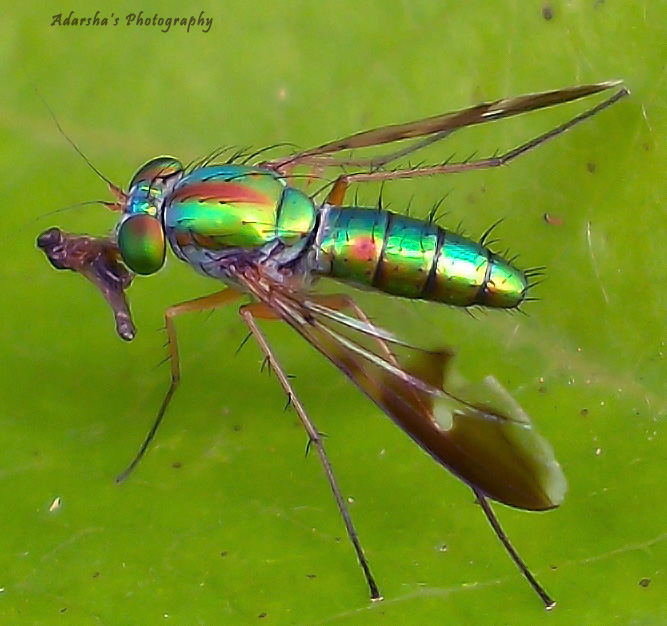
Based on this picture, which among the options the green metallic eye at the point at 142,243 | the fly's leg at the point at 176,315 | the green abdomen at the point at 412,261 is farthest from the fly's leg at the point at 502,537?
the green metallic eye at the point at 142,243

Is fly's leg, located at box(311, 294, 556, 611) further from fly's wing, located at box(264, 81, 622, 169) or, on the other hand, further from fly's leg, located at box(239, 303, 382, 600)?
fly's wing, located at box(264, 81, 622, 169)

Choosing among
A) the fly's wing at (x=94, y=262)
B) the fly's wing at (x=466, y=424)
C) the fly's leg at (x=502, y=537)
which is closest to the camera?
the fly's wing at (x=466, y=424)

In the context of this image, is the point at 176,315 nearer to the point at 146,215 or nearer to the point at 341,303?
the point at 146,215

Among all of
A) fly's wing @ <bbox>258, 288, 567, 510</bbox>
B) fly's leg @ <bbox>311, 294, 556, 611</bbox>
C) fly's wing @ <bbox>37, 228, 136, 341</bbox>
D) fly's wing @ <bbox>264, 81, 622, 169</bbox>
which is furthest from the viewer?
fly's wing @ <bbox>37, 228, 136, 341</bbox>

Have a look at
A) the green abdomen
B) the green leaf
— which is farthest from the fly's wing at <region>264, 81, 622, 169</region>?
the green abdomen

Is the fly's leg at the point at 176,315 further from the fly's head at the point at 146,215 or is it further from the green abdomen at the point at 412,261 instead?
the green abdomen at the point at 412,261

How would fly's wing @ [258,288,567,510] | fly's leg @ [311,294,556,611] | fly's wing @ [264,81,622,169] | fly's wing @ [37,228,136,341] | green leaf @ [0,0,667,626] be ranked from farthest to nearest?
fly's wing @ [37,228,136,341]
fly's wing @ [264,81,622,169]
green leaf @ [0,0,667,626]
fly's leg @ [311,294,556,611]
fly's wing @ [258,288,567,510]

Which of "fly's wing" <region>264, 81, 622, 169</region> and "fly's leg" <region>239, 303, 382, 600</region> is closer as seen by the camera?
"fly's leg" <region>239, 303, 382, 600</region>

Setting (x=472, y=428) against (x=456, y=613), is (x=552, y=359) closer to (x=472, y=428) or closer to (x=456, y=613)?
(x=472, y=428)
